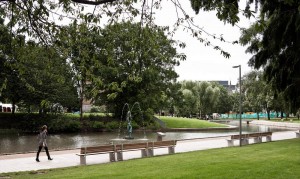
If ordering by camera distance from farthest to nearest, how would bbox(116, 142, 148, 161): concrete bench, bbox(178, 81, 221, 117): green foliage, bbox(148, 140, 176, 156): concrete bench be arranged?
bbox(178, 81, 221, 117): green foliage → bbox(148, 140, 176, 156): concrete bench → bbox(116, 142, 148, 161): concrete bench

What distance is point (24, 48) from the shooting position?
8.48 meters

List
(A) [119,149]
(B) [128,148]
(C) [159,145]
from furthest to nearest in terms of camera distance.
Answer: (C) [159,145] → (B) [128,148] → (A) [119,149]

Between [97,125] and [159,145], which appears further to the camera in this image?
[97,125]

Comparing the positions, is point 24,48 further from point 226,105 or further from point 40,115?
point 226,105

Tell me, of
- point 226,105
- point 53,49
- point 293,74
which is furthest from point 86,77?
point 226,105

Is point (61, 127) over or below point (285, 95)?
below

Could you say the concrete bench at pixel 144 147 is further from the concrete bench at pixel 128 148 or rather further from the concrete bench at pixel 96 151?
the concrete bench at pixel 96 151

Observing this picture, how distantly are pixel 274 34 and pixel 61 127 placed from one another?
31.7 meters

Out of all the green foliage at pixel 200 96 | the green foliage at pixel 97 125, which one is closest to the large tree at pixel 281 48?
the green foliage at pixel 97 125

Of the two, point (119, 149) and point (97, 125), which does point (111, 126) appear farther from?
point (119, 149)

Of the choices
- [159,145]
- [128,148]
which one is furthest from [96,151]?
[159,145]

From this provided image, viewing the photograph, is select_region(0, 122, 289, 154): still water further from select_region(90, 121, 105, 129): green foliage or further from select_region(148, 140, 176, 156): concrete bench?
select_region(148, 140, 176, 156): concrete bench

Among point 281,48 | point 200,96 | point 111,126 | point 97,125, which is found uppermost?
point 200,96

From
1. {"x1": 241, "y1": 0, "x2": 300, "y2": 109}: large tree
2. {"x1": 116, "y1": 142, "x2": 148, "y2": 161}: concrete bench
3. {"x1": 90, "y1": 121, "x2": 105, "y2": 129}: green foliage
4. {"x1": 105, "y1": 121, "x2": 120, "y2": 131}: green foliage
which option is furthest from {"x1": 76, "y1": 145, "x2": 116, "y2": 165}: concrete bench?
{"x1": 90, "y1": 121, "x2": 105, "y2": 129}: green foliage
